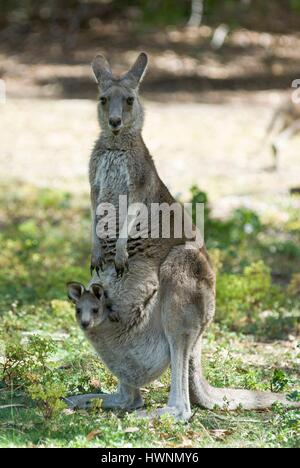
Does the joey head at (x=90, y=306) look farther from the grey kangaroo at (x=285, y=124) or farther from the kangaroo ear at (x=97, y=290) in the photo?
the grey kangaroo at (x=285, y=124)

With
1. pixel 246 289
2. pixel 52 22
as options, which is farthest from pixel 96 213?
pixel 52 22

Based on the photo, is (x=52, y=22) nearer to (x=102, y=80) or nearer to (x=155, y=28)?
(x=155, y=28)

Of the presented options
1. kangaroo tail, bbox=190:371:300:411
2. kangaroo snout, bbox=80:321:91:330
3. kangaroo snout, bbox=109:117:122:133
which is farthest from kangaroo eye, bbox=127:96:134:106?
kangaroo tail, bbox=190:371:300:411

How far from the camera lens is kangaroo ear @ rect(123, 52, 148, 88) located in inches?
192

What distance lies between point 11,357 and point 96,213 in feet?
2.81

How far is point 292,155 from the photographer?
1087 centimetres

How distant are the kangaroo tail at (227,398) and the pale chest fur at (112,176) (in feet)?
3.26

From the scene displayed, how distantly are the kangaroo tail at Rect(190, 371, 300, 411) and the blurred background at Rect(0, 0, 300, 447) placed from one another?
0.29 ft

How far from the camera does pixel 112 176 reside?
4.70 metres

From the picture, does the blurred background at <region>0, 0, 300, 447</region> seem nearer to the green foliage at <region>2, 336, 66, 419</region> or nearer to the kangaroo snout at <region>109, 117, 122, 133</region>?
the green foliage at <region>2, 336, 66, 419</region>

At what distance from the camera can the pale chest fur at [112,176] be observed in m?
4.68

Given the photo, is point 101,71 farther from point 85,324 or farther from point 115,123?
point 85,324

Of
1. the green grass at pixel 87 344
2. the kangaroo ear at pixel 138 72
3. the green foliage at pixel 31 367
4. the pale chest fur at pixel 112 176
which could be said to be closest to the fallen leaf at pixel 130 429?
the green grass at pixel 87 344

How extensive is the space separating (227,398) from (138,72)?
1.76 metres
